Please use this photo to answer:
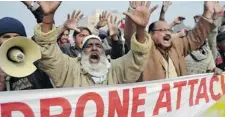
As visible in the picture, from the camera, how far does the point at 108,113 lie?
3.27m

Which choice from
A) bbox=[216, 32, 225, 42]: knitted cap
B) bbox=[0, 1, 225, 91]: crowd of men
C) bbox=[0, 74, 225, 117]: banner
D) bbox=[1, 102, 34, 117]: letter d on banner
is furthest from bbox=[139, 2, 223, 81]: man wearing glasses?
bbox=[1, 102, 34, 117]: letter d on banner

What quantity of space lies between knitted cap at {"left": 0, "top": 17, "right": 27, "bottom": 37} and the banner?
1.63 ft

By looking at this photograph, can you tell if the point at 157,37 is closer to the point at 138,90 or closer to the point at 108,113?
the point at 138,90

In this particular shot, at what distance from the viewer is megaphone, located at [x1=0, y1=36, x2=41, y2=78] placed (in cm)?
258

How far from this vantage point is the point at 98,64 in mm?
3328

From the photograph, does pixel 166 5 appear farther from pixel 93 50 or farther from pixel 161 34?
pixel 93 50

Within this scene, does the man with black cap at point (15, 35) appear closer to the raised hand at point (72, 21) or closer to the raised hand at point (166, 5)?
the raised hand at point (72, 21)

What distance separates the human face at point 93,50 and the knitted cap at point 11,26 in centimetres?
63

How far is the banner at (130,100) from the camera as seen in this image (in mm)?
2848

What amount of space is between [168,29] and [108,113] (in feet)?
4.23

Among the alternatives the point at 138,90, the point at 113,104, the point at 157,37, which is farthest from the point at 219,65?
the point at 113,104

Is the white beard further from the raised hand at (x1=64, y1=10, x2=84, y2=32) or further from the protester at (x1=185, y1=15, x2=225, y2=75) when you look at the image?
the protester at (x1=185, y1=15, x2=225, y2=75)

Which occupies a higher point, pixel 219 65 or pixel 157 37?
pixel 157 37

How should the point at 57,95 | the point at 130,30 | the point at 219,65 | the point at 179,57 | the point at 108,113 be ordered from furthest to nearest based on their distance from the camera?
the point at 219,65 < the point at 179,57 < the point at 130,30 < the point at 108,113 < the point at 57,95
